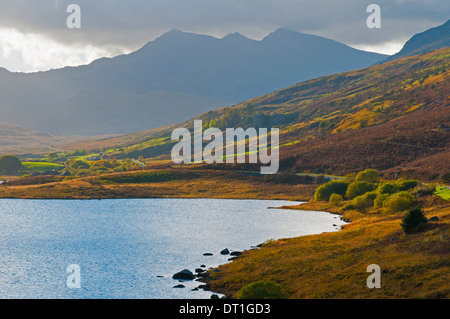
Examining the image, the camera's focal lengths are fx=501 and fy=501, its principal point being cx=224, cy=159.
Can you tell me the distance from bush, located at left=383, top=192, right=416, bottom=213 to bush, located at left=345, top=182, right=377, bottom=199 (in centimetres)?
3281

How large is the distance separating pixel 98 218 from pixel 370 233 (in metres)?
74.4

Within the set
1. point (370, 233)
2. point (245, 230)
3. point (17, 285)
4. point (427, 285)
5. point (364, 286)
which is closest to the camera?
point (427, 285)

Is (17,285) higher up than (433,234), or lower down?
lower down

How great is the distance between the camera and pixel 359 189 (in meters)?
142

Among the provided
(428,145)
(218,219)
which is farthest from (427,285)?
(428,145)

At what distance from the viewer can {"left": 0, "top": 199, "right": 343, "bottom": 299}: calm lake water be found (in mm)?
64625

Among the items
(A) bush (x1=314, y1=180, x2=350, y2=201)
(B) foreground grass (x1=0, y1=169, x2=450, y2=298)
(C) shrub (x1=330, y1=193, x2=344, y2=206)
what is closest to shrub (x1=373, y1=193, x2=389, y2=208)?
(B) foreground grass (x1=0, y1=169, x2=450, y2=298)

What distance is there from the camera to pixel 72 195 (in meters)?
178

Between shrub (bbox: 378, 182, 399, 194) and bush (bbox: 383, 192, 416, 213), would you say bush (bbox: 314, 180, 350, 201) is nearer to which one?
shrub (bbox: 378, 182, 399, 194)

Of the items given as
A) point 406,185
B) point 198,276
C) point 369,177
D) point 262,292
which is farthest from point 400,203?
point 262,292

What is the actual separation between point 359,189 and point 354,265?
84.6m

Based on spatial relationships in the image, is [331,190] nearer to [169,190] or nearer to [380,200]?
[380,200]
